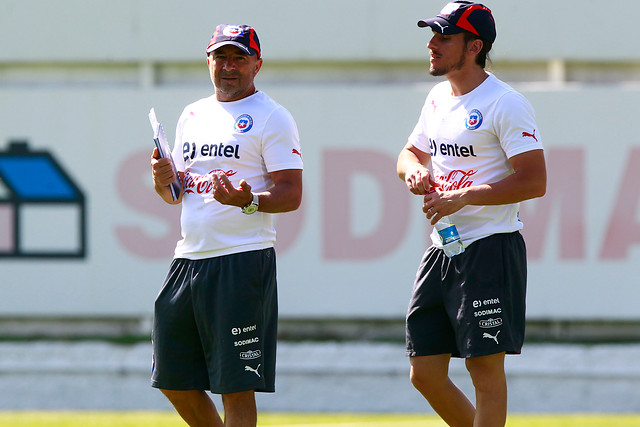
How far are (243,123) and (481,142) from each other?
1.07 metres

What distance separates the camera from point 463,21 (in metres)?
4.62

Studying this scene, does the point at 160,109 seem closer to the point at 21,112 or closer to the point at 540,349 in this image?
the point at 21,112

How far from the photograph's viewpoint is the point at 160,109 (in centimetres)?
1003

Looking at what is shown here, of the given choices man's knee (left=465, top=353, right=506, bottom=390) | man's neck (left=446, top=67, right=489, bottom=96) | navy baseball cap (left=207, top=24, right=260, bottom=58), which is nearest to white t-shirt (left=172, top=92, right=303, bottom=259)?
navy baseball cap (left=207, top=24, right=260, bottom=58)

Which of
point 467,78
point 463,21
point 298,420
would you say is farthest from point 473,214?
point 298,420

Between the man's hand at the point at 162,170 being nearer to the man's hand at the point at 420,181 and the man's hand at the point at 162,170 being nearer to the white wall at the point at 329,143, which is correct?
the man's hand at the point at 420,181

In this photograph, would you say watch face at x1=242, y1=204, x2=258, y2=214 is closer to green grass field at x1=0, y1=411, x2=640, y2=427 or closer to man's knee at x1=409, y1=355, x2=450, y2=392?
man's knee at x1=409, y1=355, x2=450, y2=392

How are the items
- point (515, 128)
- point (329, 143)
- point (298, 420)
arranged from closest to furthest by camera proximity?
1. point (515, 128)
2. point (298, 420)
3. point (329, 143)

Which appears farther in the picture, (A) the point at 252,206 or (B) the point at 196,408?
(B) the point at 196,408

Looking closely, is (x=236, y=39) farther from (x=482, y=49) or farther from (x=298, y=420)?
(x=298, y=420)

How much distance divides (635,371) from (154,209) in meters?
4.73

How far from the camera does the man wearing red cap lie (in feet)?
15.2

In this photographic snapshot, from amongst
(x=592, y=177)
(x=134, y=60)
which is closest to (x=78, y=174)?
(x=134, y=60)

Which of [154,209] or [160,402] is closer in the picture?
[160,402]
